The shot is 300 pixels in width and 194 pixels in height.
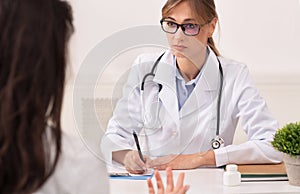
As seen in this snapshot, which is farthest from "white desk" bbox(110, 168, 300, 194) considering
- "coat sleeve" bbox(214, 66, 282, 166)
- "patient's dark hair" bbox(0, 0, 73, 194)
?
"patient's dark hair" bbox(0, 0, 73, 194)

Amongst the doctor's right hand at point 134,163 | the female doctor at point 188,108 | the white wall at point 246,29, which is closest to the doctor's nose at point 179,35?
the female doctor at point 188,108

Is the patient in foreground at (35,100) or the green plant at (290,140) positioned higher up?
the patient in foreground at (35,100)

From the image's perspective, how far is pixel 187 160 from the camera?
163 cm

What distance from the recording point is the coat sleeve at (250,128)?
5.44ft

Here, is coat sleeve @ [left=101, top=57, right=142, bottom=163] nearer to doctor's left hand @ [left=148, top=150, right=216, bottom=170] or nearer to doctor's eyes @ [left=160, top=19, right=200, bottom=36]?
doctor's left hand @ [left=148, top=150, right=216, bottom=170]

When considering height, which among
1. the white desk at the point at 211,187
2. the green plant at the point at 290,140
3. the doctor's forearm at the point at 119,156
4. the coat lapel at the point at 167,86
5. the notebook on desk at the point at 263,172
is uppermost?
the coat lapel at the point at 167,86

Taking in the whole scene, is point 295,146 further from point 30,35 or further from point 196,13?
point 30,35

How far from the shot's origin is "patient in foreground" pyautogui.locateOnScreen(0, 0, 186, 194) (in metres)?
0.78

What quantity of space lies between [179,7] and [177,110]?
35 cm

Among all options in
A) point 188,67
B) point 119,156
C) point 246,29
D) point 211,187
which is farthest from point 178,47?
point 246,29

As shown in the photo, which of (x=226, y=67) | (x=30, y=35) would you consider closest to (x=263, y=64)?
(x=226, y=67)

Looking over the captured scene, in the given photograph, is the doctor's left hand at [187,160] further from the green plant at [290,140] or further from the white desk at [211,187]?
the green plant at [290,140]

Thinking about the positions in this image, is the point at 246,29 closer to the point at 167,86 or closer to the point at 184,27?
the point at 184,27

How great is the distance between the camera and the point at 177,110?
1699 millimetres
